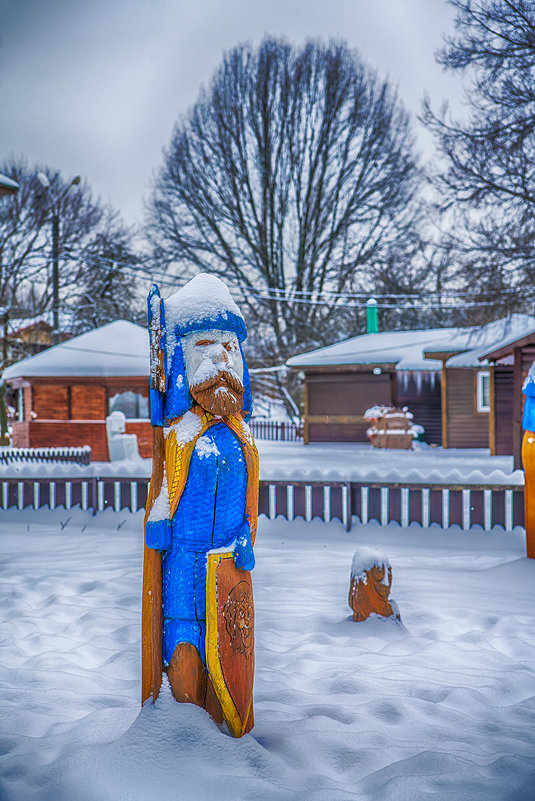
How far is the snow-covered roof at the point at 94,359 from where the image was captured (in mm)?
16844

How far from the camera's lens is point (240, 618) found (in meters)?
2.63

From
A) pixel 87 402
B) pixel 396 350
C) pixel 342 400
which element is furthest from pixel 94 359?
pixel 396 350

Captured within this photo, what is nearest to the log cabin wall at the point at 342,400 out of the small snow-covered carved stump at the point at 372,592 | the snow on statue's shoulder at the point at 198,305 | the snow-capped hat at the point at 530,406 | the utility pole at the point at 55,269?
the utility pole at the point at 55,269

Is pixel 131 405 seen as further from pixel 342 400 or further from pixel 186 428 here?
pixel 186 428

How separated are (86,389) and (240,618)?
17162 mm

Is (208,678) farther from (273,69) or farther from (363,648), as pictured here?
(273,69)

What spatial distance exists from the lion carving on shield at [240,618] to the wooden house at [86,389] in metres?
14.0

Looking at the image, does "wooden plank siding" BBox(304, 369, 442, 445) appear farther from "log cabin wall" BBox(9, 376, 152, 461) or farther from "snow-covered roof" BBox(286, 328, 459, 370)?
"log cabin wall" BBox(9, 376, 152, 461)

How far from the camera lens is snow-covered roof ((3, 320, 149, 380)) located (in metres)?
16.8

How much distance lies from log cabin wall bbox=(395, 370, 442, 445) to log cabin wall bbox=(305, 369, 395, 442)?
2.46 feet

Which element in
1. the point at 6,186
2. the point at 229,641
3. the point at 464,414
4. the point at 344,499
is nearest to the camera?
the point at 229,641

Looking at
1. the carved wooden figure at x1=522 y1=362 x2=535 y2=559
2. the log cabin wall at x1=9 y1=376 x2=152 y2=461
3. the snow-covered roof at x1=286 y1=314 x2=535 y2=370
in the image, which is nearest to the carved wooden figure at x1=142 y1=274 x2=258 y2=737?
the carved wooden figure at x1=522 y1=362 x2=535 y2=559

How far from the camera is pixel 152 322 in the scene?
2902mm

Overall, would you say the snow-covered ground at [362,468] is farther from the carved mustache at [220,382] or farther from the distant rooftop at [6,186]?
the carved mustache at [220,382]
